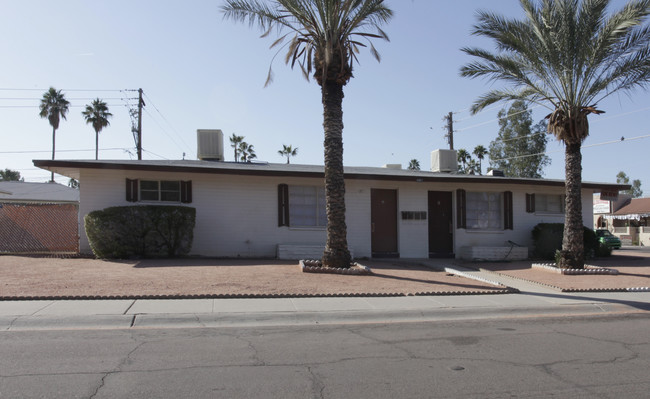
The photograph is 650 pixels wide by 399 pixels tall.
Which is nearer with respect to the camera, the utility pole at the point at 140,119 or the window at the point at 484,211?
the window at the point at 484,211

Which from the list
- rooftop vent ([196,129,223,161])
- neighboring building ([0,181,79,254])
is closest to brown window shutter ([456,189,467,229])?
rooftop vent ([196,129,223,161])

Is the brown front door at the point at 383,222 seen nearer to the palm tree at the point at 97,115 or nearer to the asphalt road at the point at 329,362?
the asphalt road at the point at 329,362

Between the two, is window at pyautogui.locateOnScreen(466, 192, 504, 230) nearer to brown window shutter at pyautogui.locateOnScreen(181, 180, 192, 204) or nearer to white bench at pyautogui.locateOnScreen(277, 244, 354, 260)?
white bench at pyautogui.locateOnScreen(277, 244, 354, 260)

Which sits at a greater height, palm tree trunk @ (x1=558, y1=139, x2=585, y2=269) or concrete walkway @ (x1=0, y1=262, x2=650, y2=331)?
palm tree trunk @ (x1=558, y1=139, x2=585, y2=269)

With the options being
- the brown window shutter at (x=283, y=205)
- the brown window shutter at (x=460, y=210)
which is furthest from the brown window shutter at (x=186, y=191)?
the brown window shutter at (x=460, y=210)

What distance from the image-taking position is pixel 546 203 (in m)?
19.8

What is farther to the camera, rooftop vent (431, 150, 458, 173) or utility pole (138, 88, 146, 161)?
utility pole (138, 88, 146, 161)

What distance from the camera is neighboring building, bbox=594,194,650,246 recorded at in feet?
137

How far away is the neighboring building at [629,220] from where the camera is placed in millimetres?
41881

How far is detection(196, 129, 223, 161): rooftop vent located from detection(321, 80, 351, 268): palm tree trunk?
7650mm

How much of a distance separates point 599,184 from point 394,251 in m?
8.68

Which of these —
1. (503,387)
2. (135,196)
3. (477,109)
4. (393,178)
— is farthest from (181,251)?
(503,387)

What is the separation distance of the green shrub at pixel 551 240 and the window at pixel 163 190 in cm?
1232

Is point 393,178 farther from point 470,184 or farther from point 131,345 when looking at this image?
point 131,345
